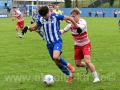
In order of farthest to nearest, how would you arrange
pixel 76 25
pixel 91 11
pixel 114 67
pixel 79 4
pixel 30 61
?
pixel 79 4, pixel 91 11, pixel 30 61, pixel 114 67, pixel 76 25

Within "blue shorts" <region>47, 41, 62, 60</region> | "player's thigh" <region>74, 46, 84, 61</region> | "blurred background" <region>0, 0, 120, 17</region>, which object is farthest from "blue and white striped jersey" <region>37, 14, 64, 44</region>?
"blurred background" <region>0, 0, 120, 17</region>

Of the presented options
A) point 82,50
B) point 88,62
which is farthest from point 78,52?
point 88,62

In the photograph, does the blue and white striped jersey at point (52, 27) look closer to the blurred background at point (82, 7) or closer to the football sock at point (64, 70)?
the football sock at point (64, 70)

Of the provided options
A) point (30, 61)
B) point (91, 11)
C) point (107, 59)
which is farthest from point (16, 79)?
point (91, 11)

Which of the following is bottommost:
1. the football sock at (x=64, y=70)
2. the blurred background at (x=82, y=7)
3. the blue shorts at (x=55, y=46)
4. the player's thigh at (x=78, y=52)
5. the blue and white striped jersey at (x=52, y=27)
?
the blurred background at (x=82, y=7)

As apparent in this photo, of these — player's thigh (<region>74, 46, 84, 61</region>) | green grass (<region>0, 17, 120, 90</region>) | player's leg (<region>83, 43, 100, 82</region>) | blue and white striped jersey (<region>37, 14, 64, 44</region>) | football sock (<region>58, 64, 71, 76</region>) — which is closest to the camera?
green grass (<region>0, 17, 120, 90</region>)

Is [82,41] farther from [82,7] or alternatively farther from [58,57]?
[82,7]

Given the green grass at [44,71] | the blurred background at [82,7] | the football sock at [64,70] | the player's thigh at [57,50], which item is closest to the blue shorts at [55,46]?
the player's thigh at [57,50]

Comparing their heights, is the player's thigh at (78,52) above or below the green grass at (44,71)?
above

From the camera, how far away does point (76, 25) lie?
8.18 meters

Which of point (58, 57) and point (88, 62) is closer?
point (58, 57)

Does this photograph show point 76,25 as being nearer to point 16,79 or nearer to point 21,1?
point 16,79

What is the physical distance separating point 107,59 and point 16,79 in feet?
14.4

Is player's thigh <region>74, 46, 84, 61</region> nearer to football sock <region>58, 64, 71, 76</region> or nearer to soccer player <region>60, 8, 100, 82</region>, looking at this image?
soccer player <region>60, 8, 100, 82</region>
